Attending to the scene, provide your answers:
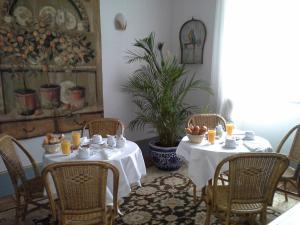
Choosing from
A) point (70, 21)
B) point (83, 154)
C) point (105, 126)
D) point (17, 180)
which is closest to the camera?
point (83, 154)

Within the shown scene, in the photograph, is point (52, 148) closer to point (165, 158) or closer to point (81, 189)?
point (81, 189)

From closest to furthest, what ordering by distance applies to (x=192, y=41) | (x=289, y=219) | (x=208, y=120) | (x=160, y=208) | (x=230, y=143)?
(x=289, y=219), (x=230, y=143), (x=160, y=208), (x=208, y=120), (x=192, y=41)

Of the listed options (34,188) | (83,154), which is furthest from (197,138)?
(34,188)

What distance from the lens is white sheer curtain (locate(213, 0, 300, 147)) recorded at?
312 cm

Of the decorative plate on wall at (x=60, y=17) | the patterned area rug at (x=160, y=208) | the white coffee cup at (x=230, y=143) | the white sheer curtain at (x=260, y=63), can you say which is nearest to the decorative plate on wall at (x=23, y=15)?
the decorative plate on wall at (x=60, y=17)

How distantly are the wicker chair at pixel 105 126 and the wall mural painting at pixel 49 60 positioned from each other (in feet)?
1.88

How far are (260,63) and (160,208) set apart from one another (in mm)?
2089

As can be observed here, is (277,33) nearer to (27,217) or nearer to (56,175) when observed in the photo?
(56,175)

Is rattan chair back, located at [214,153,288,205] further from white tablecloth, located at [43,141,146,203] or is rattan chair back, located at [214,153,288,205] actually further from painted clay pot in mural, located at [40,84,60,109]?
painted clay pot in mural, located at [40,84,60,109]

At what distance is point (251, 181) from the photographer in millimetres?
1853

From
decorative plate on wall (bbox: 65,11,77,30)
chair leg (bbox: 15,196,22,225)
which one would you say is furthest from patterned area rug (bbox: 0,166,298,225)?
decorative plate on wall (bbox: 65,11,77,30)

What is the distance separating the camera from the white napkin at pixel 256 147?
2.36 metres

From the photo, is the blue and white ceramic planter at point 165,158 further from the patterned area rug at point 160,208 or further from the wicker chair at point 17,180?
the wicker chair at point 17,180

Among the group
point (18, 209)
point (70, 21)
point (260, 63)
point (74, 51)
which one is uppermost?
point (70, 21)
